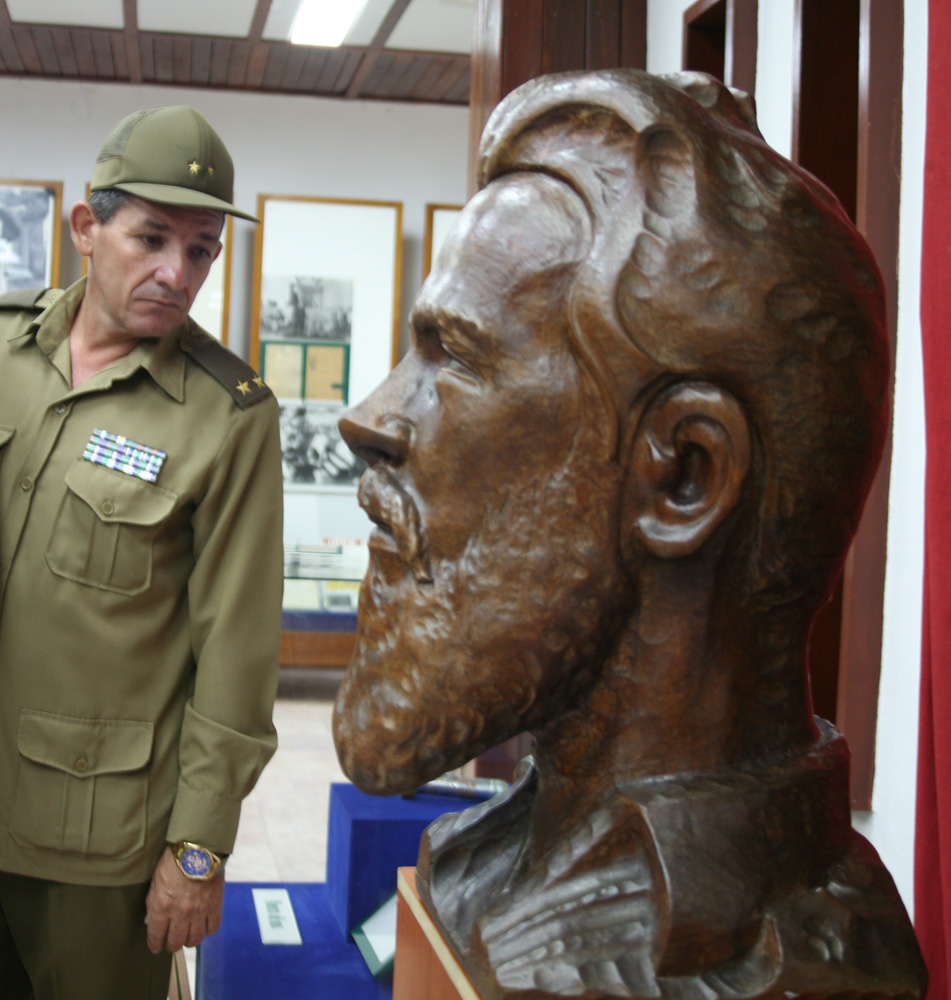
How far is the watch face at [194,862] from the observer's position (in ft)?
5.85

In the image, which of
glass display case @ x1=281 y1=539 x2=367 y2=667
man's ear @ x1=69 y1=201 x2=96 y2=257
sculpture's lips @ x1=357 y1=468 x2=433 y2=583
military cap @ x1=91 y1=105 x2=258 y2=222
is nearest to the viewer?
sculpture's lips @ x1=357 y1=468 x2=433 y2=583

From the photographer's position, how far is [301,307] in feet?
21.2

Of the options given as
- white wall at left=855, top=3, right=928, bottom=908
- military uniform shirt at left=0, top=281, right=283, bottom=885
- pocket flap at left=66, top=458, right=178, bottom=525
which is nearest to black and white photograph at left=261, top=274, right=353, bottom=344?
military uniform shirt at left=0, top=281, right=283, bottom=885

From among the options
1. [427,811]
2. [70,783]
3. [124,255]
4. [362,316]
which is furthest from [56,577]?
[362,316]

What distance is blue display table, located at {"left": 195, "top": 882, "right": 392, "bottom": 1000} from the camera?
1934 mm

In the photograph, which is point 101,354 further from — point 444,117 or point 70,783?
point 444,117

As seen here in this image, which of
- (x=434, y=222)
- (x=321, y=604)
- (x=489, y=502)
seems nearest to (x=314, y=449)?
(x=321, y=604)

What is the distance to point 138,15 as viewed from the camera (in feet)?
16.9

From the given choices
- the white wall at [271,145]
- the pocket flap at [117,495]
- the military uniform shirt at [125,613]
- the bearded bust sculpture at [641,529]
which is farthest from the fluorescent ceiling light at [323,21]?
the bearded bust sculpture at [641,529]

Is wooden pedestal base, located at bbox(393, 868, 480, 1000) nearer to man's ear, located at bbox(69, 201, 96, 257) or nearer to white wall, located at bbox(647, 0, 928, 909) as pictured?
white wall, located at bbox(647, 0, 928, 909)

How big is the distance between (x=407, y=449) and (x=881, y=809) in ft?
3.75

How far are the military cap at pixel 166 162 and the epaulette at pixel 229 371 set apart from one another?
0.78ft

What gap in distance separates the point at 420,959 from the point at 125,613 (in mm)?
813

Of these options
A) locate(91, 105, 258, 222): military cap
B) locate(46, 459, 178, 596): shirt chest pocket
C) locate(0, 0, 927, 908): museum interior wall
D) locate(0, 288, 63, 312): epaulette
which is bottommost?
locate(46, 459, 178, 596): shirt chest pocket
